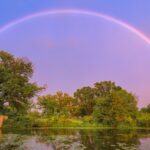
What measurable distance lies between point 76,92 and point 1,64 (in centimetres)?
5302

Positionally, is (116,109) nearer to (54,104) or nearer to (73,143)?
(54,104)

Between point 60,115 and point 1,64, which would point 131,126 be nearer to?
point 60,115

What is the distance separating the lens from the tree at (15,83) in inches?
1980

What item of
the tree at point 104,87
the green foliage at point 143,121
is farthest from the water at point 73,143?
the tree at point 104,87

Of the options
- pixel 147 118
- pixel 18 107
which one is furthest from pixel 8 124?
pixel 147 118

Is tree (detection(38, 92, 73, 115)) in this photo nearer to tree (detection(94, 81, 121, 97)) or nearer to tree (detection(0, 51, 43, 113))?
tree (detection(94, 81, 121, 97))

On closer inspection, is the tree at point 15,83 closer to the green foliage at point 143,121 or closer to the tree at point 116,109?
the tree at point 116,109

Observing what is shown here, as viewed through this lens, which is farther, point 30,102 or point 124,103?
point 124,103

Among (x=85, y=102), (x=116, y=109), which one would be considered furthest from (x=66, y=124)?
(x=85, y=102)

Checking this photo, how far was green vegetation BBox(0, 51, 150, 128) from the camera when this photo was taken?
50906 millimetres

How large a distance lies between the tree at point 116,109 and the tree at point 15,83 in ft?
73.3

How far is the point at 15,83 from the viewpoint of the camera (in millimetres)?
50000

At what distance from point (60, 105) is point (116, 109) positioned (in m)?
22.3

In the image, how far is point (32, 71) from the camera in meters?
51.8
